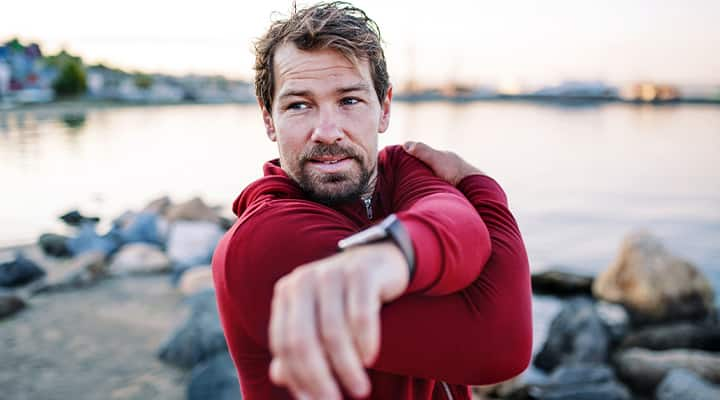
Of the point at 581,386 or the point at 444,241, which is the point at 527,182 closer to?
the point at 581,386

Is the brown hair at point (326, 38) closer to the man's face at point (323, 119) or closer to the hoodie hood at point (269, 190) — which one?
the man's face at point (323, 119)

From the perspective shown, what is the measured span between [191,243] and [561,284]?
19.4ft

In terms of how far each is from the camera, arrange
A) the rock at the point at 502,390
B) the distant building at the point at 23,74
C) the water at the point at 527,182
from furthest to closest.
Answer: the distant building at the point at 23,74, the water at the point at 527,182, the rock at the point at 502,390

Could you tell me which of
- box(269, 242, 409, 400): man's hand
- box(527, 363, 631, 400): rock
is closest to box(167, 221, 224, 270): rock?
box(527, 363, 631, 400): rock

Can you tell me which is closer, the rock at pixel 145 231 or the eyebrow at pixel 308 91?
the eyebrow at pixel 308 91

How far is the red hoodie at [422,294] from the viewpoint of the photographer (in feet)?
3.85

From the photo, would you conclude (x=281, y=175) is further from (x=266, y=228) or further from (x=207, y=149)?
(x=207, y=149)

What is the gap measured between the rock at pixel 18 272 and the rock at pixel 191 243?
1819 millimetres

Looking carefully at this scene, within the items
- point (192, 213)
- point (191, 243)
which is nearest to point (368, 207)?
point (191, 243)

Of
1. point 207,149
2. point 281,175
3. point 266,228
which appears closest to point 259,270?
point 266,228

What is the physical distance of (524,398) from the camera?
480 cm

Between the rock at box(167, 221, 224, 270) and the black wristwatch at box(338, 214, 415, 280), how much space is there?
7.11 meters

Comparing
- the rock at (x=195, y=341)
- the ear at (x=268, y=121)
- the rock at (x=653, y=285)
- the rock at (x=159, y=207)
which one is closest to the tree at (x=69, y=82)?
the rock at (x=159, y=207)

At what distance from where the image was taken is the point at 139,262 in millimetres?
7852
